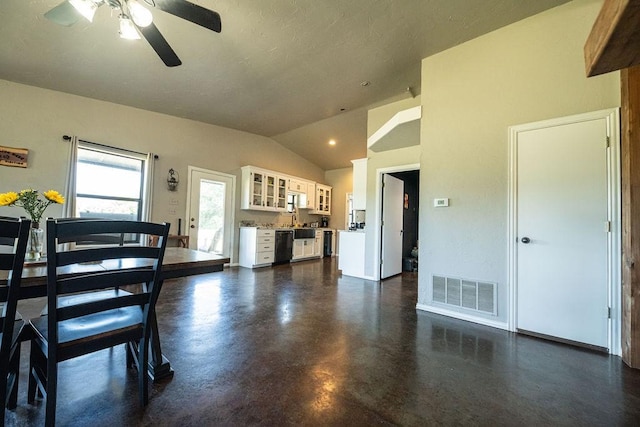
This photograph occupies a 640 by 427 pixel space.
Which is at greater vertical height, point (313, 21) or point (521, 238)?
point (313, 21)

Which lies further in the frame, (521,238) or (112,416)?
(521,238)

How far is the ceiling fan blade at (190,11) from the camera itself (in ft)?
5.96

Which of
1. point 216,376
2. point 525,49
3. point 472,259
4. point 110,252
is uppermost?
point 525,49

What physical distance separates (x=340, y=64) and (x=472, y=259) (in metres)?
2.83

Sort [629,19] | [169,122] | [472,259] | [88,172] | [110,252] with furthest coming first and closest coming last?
1. [169,122]
2. [88,172]
3. [472,259]
4. [110,252]
5. [629,19]

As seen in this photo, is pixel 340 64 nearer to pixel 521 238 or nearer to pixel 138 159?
pixel 521 238

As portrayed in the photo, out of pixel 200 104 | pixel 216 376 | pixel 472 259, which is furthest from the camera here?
pixel 200 104

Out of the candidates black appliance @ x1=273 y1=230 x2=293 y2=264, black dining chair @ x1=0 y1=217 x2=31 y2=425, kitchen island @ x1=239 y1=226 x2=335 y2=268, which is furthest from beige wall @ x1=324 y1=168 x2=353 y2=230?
black dining chair @ x1=0 y1=217 x2=31 y2=425

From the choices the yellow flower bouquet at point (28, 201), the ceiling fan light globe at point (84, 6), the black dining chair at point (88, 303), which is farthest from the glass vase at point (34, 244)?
the ceiling fan light globe at point (84, 6)


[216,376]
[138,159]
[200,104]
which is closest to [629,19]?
[216,376]

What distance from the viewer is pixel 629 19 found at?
24.9 inches

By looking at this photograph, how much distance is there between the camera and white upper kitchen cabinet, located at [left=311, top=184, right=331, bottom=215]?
7.66m

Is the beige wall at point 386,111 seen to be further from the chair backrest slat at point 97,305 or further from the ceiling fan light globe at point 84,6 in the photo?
the chair backrest slat at point 97,305

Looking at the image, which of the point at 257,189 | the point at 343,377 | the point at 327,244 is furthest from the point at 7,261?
the point at 327,244
